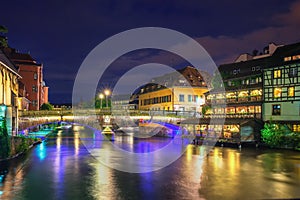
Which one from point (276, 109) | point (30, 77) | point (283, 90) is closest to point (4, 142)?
point (276, 109)

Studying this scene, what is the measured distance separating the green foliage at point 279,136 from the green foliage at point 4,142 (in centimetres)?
4345

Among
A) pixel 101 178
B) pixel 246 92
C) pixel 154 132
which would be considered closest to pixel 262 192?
pixel 101 178

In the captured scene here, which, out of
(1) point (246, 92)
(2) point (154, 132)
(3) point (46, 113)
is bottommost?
(2) point (154, 132)

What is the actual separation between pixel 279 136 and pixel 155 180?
35.3m

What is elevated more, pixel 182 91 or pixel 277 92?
pixel 182 91

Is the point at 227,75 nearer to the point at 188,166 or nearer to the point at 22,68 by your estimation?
the point at 188,166

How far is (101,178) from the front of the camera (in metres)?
31.4

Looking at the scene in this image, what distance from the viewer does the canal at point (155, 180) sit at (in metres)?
24.9

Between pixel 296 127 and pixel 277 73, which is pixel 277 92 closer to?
pixel 277 73

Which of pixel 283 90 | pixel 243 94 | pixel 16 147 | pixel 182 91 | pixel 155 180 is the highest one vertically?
pixel 182 91

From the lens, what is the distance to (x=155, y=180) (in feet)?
102

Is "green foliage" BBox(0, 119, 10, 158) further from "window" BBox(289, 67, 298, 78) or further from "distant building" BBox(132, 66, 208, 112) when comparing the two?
"distant building" BBox(132, 66, 208, 112)

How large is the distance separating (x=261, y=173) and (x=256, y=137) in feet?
102

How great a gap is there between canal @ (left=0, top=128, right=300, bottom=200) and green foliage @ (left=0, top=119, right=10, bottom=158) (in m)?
1.50
